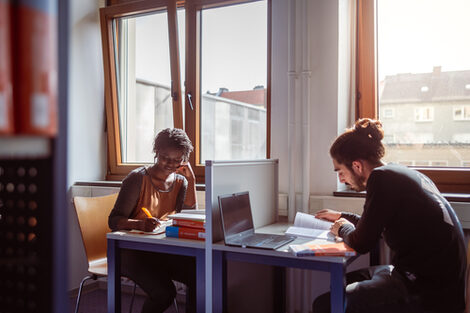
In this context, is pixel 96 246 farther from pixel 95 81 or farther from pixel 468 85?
pixel 468 85

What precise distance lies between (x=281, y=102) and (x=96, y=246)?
1.41 meters

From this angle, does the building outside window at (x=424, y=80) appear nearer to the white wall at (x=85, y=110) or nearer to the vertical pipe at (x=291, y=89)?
the vertical pipe at (x=291, y=89)

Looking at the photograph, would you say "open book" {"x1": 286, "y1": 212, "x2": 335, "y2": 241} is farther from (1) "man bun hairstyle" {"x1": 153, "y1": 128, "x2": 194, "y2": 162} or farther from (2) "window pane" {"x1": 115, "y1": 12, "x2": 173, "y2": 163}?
(2) "window pane" {"x1": 115, "y1": 12, "x2": 173, "y2": 163}

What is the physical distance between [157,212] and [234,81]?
115cm

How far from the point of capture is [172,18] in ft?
10.4

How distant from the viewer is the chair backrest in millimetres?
2512

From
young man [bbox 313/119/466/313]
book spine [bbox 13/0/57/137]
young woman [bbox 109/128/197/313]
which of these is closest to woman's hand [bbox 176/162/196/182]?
young woman [bbox 109/128/197/313]

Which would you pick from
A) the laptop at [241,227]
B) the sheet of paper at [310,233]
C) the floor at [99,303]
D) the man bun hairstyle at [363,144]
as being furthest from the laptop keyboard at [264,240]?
the floor at [99,303]

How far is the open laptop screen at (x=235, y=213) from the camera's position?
1816 mm

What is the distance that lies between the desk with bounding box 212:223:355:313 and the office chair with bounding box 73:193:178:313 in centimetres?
90

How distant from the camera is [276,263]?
1.72 m

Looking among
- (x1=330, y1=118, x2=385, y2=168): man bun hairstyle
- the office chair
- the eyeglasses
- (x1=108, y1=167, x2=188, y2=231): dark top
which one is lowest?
the office chair

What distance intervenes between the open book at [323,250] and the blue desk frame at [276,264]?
0.02 m

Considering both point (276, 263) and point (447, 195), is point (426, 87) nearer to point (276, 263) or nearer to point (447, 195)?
point (447, 195)
